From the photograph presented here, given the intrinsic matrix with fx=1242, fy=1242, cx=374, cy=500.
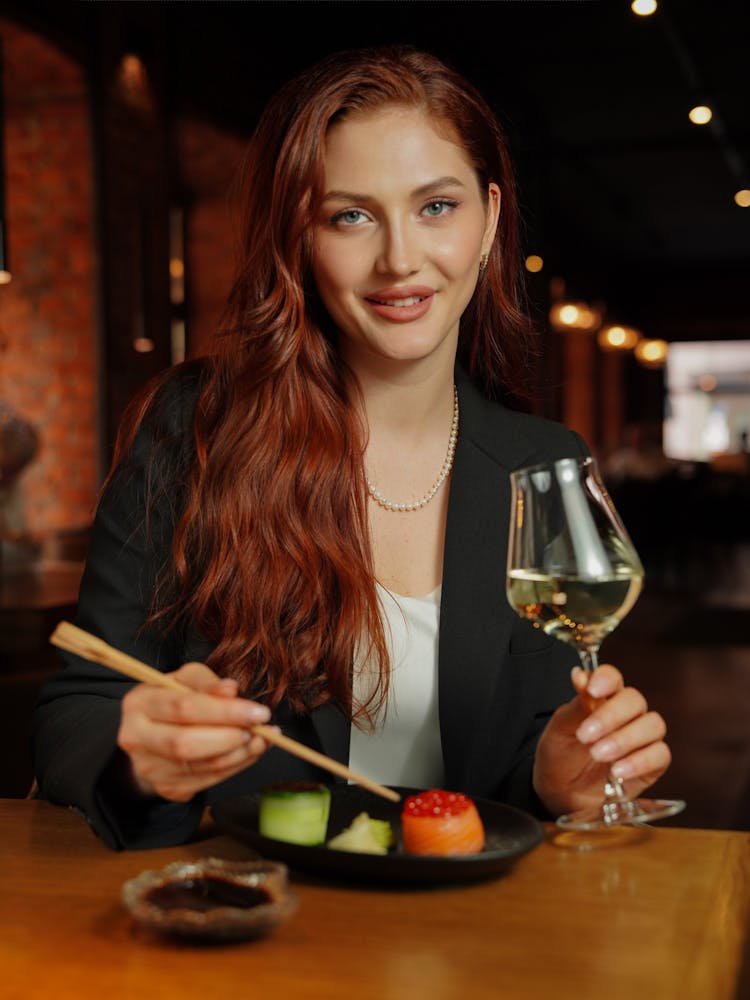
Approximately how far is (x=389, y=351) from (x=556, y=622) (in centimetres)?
57

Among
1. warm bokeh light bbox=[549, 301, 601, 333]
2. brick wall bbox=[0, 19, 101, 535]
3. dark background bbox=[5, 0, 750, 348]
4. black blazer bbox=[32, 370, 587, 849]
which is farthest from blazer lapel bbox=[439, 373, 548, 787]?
warm bokeh light bbox=[549, 301, 601, 333]

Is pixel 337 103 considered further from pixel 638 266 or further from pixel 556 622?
pixel 638 266

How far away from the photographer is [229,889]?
920 mm

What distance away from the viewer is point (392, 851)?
108 centimetres

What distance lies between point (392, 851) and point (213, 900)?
0.70 ft

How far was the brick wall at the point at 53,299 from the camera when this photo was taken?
569 centimetres

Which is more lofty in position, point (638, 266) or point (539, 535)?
point (638, 266)

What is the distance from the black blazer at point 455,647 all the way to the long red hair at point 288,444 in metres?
0.03

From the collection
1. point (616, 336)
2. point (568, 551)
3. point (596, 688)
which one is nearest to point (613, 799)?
point (596, 688)

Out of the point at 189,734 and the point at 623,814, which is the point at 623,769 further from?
the point at 189,734

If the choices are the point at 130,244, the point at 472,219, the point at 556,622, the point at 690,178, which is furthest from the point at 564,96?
the point at 556,622

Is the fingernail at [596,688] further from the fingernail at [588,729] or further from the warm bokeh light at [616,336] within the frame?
the warm bokeh light at [616,336]

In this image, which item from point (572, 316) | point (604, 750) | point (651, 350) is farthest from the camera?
point (651, 350)

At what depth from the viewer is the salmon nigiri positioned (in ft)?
3.37
